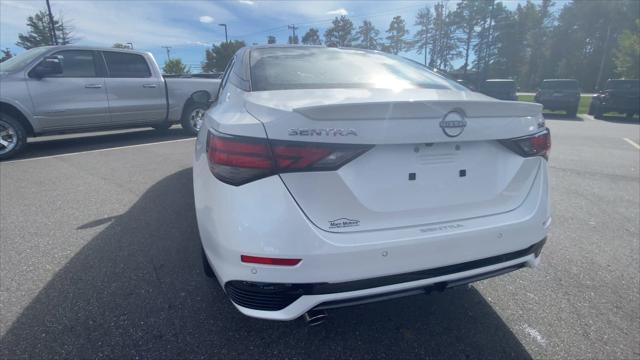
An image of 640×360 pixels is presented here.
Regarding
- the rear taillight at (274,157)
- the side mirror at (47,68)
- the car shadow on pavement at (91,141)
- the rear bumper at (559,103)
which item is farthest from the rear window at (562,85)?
the rear taillight at (274,157)

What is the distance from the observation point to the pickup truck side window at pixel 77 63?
6684mm

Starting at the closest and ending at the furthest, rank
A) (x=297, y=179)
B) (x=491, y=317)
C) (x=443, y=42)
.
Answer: (x=297, y=179)
(x=491, y=317)
(x=443, y=42)

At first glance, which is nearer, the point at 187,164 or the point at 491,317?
the point at 491,317

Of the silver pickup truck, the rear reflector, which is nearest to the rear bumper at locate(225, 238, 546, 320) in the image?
the rear reflector

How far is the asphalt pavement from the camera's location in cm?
191

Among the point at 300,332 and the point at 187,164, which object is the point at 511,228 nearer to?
the point at 300,332

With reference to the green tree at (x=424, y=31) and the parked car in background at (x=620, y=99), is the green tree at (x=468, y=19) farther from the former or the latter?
the parked car in background at (x=620, y=99)

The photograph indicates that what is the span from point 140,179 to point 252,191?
415 centimetres

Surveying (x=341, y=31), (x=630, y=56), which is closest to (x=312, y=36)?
(x=341, y=31)

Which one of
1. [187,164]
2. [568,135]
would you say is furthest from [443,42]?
[187,164]

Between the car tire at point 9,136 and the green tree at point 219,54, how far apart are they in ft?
162

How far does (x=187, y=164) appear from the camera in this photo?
5848 mm

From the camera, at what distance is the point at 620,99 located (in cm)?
1459

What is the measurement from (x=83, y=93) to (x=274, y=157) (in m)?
7.15
